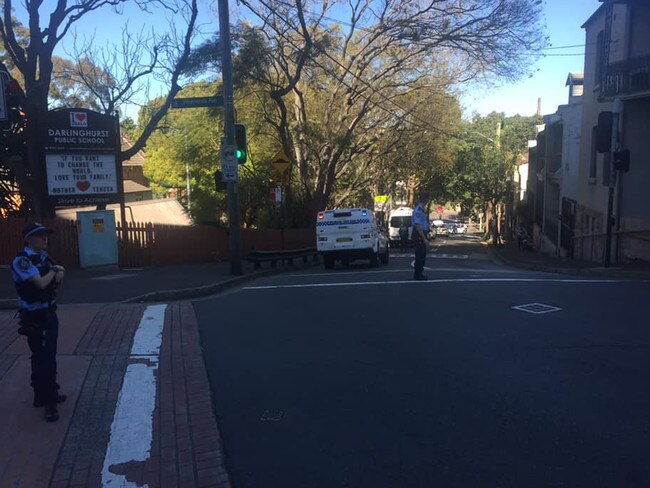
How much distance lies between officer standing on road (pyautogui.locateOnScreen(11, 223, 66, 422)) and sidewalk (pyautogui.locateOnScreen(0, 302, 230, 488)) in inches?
11.9

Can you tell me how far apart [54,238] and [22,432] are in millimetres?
11402

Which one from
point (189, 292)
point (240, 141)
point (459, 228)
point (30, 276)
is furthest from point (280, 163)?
point (459, 228)

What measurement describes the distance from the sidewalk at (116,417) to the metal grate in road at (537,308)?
4.81 metres

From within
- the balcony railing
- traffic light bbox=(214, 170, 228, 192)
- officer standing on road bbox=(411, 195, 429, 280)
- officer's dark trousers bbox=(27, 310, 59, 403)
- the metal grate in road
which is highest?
the balcony railing

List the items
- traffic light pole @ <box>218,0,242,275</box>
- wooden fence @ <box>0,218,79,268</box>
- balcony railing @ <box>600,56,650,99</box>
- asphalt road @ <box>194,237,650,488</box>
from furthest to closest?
balcony railing @ <box>600,56,650,99</box>
wooden fence @ <box>0,218,79,268</box>
traffic light pole @ <box>218,0,242,275</box>
asphalt road @ <box>194,237,650,488</box>

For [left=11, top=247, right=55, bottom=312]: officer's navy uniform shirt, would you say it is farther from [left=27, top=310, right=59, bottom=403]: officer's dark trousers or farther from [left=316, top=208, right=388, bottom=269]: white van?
[left=316, top=208, right=388, bottom=269]: white van

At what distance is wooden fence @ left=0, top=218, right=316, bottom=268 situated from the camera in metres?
15.4

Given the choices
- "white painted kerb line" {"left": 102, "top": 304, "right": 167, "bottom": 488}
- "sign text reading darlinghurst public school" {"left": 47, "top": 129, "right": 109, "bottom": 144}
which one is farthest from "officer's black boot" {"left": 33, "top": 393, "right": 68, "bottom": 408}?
"sign text reading darlinghurst public school" {"left": 47, "top": 129, "right": 109, "bottom": 144}

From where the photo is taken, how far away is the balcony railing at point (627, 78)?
1649 cm

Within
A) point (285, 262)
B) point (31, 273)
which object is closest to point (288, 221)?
point (285, 262)

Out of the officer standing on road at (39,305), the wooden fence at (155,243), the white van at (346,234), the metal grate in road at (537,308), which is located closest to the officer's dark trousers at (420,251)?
the metal grate in road at (537,308)

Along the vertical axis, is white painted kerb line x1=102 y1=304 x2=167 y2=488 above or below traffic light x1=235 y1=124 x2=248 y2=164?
below

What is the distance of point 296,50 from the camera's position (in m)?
25.0

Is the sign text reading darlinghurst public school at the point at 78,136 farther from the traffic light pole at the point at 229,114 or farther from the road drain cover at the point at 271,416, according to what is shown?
the road drain cover at the point at 271,416
